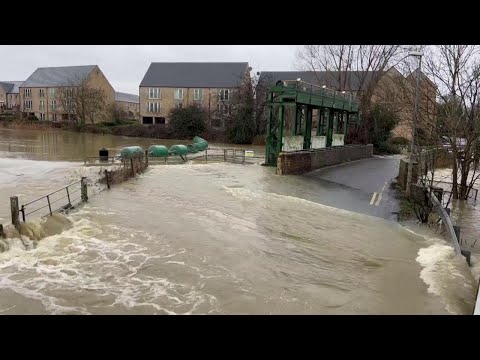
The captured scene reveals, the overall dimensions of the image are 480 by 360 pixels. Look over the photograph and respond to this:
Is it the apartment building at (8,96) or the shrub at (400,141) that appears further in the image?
the apartment building at (8,96)

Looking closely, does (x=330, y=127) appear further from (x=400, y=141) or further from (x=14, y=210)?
(x=14, y=210)

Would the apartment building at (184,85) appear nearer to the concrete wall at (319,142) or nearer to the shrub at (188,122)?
the shrub at (188,122)

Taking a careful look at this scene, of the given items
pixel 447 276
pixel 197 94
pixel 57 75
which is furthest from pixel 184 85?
pixel 447 276

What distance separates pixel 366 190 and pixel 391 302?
13507 mm

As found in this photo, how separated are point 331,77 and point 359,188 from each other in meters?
38.0

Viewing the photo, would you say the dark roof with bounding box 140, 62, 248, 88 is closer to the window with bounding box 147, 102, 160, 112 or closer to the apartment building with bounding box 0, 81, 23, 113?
the window with bounding box 147, 102, 160, 112

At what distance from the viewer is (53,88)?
251ft

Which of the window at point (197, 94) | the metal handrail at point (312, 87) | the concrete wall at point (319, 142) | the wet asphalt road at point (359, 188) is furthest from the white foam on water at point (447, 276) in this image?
the window at point (197, 94)

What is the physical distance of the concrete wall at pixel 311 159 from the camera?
23875mm

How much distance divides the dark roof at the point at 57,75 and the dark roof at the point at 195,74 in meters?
13.4

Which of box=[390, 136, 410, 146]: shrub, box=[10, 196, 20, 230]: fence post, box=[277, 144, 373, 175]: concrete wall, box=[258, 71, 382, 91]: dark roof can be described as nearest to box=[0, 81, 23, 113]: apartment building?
box=[258, 71, 382, 91]: dark roof

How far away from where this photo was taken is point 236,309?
807cm
